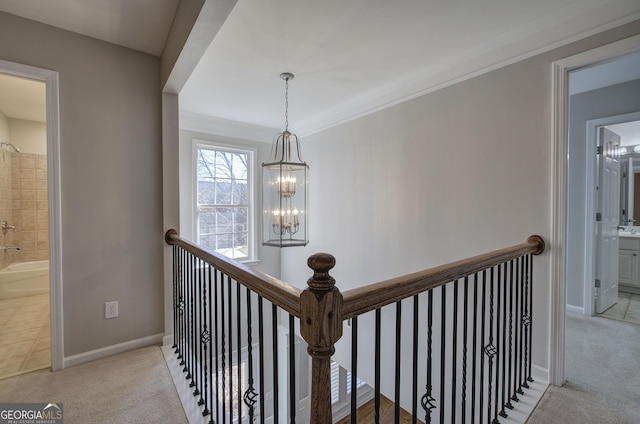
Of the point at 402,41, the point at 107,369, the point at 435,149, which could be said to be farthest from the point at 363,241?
the point at 107,369

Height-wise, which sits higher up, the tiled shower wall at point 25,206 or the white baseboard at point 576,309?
the tiled shower wall at point 25,206

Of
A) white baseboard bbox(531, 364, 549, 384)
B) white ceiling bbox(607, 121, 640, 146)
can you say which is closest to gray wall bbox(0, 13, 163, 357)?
white baseboard bbox(531, 364, 549, 384)

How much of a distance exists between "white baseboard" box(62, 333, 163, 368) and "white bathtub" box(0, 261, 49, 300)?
270cm

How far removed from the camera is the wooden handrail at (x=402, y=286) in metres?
0.86

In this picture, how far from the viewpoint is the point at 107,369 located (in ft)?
6.73

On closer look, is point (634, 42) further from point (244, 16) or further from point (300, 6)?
point (244, 16)

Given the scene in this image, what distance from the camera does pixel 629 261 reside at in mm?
3979

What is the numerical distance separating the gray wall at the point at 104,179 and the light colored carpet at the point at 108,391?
0.71 feet

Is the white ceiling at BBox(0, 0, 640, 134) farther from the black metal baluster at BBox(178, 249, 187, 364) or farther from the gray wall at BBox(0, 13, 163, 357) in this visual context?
the black metal baluster at BBox(178, 249, 187, 364)

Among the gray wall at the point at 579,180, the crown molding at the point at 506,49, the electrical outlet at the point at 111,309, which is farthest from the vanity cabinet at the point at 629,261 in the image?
the electrical outlet at the point at 111,309

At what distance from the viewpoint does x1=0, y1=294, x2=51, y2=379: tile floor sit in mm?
2133

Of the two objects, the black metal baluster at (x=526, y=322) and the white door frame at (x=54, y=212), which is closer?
the black metal baluster at (x=526, y=322)

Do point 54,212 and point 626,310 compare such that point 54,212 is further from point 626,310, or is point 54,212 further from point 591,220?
point 626,310

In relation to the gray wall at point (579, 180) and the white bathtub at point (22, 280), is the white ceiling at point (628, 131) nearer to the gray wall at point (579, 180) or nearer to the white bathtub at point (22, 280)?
the gray wall at point (579, 180)
